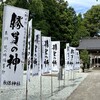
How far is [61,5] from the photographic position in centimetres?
6100

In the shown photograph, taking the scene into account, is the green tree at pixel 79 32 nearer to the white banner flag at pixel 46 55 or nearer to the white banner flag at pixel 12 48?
the white banner flag at pixel 46 55

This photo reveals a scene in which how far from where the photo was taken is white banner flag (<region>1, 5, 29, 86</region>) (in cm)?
945

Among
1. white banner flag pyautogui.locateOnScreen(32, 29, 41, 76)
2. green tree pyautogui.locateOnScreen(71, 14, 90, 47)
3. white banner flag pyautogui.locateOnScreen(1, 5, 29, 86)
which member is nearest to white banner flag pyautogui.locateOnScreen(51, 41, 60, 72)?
white banner flag pyautogui.locateOnScreen(32, 29, 41, 76)

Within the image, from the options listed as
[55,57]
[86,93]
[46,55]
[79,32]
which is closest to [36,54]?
[46,55]

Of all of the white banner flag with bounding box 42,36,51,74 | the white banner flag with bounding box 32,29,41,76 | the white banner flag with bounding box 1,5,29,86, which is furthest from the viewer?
the white banner flag with bounding box 42,36,51,74

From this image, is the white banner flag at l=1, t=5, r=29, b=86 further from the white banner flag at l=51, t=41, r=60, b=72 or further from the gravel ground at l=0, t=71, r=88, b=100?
the white banner flag at l=51, t=41, r=60, b=72

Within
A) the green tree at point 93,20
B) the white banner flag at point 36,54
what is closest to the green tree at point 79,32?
the green tree at point 93,20

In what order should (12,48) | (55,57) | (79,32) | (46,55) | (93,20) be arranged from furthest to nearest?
(93,20), (79,32), (55,57), (46,55), (12,48)

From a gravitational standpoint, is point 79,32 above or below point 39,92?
above

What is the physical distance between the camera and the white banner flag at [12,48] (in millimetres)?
9445

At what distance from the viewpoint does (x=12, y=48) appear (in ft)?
31.6

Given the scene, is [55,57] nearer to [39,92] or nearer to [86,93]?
[39,92]

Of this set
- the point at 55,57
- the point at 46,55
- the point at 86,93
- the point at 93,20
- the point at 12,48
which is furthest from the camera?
the point at 93,20

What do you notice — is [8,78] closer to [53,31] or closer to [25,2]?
[25,2]
